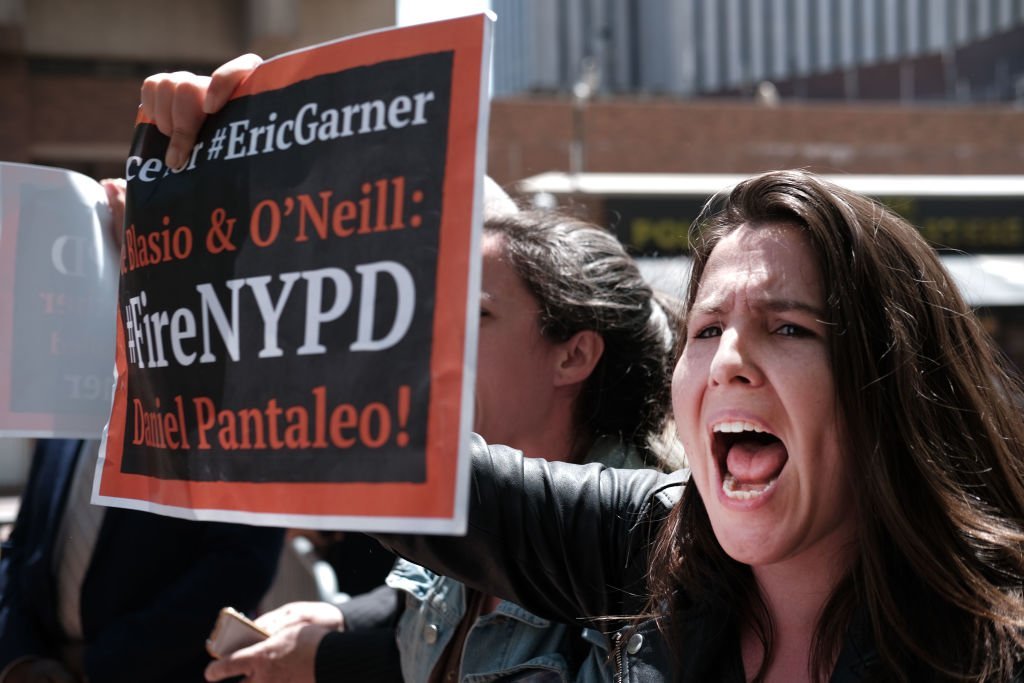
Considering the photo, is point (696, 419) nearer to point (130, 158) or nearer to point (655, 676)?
point (655, 676)

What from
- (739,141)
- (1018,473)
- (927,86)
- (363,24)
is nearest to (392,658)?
(1018,473)

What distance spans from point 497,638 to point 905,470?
0.73 meters

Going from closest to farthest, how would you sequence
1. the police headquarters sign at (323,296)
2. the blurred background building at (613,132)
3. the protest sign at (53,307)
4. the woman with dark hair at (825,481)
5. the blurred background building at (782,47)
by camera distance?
the police headquarters sign at (323,296) → the woman with dark hair at (825,481) → the protest sign at (53,307) → the blurred background building at (613,132) → the blurred background building at (782,47)

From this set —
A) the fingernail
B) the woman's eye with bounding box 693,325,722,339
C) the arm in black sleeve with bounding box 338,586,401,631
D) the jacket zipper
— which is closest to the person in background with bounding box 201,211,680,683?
the arm in black sleeve with bounding box 338,586,401,631

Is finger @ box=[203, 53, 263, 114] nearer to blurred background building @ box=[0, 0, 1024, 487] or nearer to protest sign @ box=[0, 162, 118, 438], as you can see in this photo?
protest sign @ box=[0, 162, 118, 438]

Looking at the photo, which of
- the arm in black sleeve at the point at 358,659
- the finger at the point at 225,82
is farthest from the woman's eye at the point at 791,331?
the arm in black sleeve at the point at 358,659

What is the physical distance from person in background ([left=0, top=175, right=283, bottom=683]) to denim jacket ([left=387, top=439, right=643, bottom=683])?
75 cm

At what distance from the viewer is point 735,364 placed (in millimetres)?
1474

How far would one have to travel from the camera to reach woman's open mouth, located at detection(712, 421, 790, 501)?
58.5 inches

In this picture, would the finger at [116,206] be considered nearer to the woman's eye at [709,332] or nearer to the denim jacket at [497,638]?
the denim jacket at [497,638]

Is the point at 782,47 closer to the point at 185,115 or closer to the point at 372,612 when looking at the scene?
the point at 372,612

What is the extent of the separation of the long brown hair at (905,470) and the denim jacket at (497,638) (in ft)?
0.80

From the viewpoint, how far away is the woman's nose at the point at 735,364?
4.83 ft

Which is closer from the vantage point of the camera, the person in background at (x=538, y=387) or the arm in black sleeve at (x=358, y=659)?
the person in background at (x=538, y=387)
